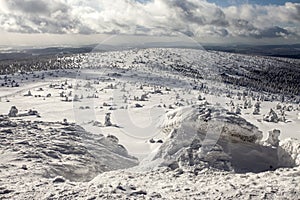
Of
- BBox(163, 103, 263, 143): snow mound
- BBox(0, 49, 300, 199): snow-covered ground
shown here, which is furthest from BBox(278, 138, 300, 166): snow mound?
BBox(163, 103, 263, 143): snow mound

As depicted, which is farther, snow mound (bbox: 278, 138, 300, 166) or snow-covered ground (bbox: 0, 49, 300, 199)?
snow mound (bbox: 278, 138, 300, 166)

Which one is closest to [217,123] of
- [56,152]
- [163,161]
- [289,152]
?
[289,152]

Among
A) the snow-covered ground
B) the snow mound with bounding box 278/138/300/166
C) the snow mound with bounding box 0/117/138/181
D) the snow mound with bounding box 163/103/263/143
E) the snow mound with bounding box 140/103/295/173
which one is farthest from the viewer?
the snow mound with bounding box 163/103/263/143

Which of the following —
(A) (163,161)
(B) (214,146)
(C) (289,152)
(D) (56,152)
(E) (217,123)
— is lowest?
(D) (56,152)

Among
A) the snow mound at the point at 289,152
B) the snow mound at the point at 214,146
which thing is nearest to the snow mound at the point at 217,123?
the snow mound at the point at 214,146

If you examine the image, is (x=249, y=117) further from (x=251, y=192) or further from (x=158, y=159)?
(x=251, y=192)

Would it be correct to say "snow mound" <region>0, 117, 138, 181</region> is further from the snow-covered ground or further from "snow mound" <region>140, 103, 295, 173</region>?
"snow mound" <region>140, 103, 295, 173</region>

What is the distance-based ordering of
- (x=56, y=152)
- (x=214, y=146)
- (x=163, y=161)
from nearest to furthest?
(x=163, y=161) < (x=214, y=146) < (x=56, y=152)

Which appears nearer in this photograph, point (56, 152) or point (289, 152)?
point (289, 152)

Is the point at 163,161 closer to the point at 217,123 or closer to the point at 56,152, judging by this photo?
the point at 217,123
